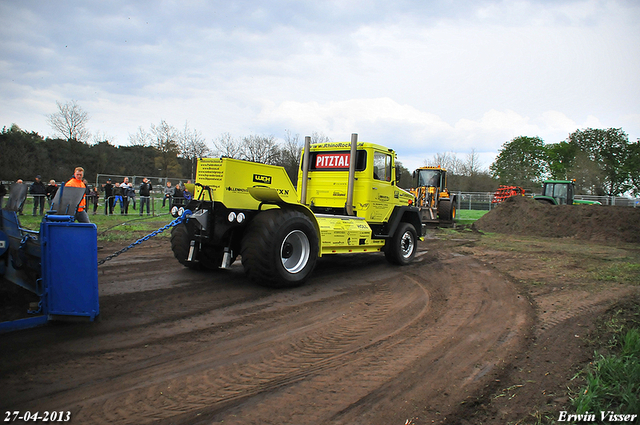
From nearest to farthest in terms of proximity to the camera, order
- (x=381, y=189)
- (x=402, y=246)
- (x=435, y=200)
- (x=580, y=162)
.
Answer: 1. (x=381, y=189)
2. (x=402, y=246)
3. (x=435, y=200)
4. (x=580, y=162)

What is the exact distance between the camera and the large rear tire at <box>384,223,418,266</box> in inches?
347

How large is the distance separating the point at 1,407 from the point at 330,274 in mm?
5460

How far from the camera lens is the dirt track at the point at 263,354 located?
288 cm

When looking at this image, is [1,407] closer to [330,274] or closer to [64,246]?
[64,246]

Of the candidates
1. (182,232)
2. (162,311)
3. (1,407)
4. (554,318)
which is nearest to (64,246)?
(162,311)

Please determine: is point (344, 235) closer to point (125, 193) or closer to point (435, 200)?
point (435, 200)

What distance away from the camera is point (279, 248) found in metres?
5.95

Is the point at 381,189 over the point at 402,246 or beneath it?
over

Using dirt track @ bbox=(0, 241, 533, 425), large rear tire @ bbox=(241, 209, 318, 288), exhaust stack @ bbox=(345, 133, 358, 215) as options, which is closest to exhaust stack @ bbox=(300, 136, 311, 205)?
exhaust stack @ bbox=(345, 133, 358, 215)

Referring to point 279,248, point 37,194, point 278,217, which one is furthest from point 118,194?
point 279,248

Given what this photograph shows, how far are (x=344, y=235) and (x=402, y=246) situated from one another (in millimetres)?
2301

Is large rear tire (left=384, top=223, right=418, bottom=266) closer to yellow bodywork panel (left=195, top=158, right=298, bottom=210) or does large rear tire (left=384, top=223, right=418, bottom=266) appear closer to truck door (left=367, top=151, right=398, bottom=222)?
truck door (left=367, top=151, right=398, bottom=222)

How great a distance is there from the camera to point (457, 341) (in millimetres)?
4242

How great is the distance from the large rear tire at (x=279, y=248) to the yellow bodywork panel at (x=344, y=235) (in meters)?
0.48
